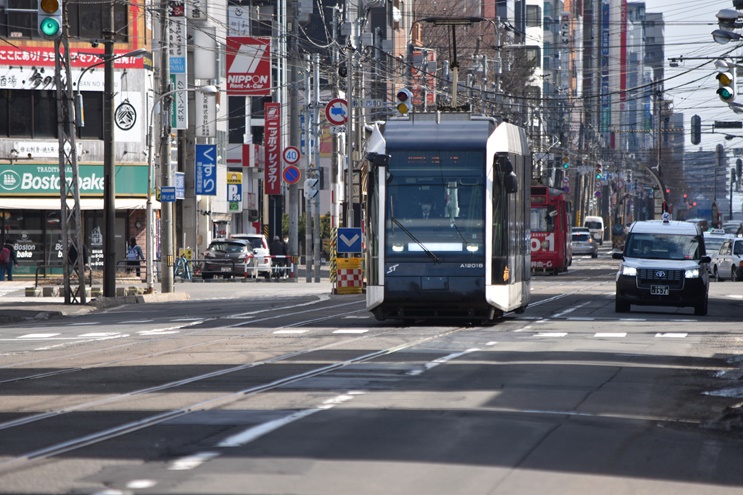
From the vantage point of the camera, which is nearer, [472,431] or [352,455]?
[352,455]

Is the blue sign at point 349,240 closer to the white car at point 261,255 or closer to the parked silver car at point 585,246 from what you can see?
the white car at point 261,255

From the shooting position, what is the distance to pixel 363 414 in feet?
39.7

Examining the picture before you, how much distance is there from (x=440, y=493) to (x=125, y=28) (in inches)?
1995

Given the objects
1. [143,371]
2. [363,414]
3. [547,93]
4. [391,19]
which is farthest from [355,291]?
[547,93]

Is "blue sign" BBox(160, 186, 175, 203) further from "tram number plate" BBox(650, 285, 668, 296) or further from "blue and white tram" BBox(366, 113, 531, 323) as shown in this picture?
"blue and white tram" BBox(366, 113, 531, 323)

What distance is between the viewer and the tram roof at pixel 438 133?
968 inches

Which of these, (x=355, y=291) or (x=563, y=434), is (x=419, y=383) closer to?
(x=563, y=434)

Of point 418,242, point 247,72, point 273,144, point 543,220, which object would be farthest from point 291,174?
point 418,242

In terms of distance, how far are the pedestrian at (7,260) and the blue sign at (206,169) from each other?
887 cm

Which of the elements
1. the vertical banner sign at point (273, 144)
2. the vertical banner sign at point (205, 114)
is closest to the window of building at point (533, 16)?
the vertical banner sign at point (273, 144)

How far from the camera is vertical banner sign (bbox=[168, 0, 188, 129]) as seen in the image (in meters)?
58.5

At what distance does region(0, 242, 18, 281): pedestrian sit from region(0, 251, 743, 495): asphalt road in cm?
2990

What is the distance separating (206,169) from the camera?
59.6 meters

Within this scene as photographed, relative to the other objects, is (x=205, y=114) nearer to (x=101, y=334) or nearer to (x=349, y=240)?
(x=349, y=240)
